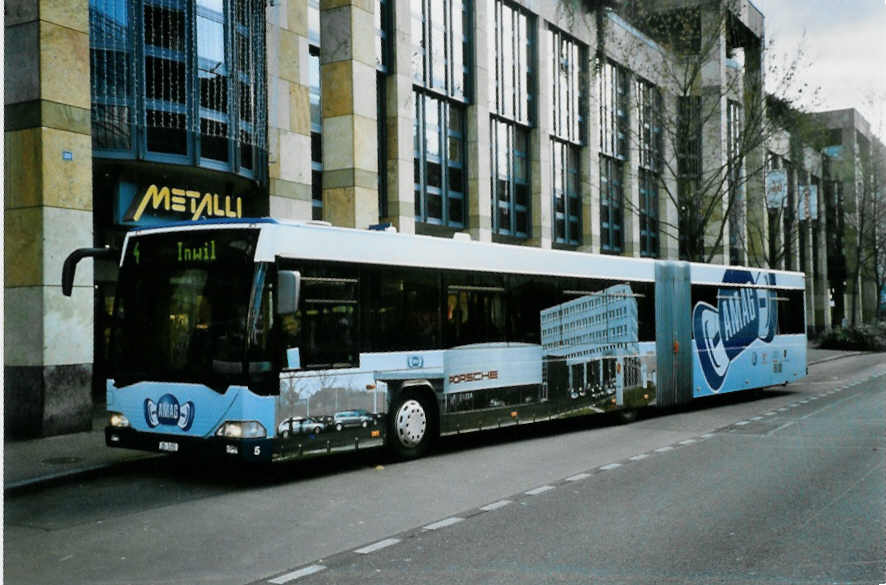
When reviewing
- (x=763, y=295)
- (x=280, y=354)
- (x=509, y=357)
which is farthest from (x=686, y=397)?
(x=280, y=354)

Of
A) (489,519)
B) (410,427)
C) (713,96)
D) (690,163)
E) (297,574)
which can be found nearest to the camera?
(297,574)

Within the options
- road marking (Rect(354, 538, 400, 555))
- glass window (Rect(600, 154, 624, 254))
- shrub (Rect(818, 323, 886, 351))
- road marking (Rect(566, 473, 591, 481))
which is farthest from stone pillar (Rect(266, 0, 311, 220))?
shrub (Rect(818, 323, 886, 351))

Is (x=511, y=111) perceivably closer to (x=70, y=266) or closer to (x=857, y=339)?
(x=70, y=266)

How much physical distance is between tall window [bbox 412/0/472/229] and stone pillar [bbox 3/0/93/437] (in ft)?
41.5

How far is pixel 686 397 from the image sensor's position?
18266 mm

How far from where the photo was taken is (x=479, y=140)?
89.5ft

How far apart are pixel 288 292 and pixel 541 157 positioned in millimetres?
22694

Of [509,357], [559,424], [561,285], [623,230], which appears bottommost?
[559,424]

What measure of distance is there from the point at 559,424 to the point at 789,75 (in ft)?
59.0

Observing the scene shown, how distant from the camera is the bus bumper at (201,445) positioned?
943cm

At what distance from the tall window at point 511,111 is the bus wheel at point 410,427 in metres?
17.7

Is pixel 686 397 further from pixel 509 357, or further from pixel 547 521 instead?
pixel 547 521

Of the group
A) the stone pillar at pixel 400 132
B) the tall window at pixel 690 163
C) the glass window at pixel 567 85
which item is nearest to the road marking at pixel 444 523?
the stone pillar at pixel 400 132

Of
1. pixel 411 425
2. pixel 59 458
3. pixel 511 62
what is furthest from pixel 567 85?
pixel 59 458
